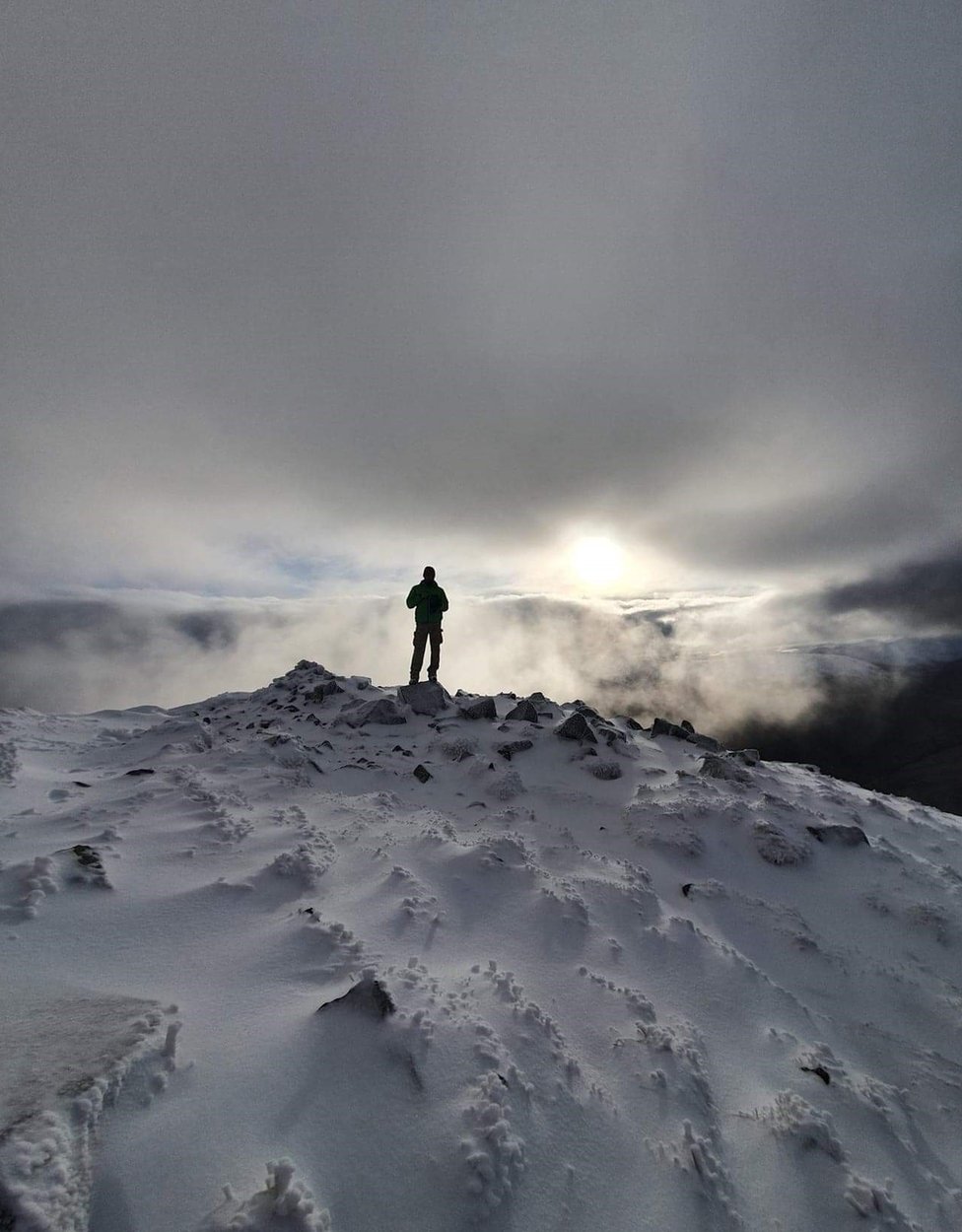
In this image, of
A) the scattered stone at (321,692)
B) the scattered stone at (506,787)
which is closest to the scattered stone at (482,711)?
the scattered stone at (506,787)

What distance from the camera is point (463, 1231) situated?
2555 millimetres

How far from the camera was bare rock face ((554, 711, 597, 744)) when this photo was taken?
10.8m

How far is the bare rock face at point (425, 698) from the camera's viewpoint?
13.0m

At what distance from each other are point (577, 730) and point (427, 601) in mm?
6270

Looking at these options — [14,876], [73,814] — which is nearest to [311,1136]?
[14,876]

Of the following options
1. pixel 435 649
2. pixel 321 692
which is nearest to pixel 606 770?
pixel 435 649

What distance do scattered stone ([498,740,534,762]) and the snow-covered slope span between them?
1406mm

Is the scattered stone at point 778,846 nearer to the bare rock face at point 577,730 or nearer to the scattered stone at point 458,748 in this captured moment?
the bare rock face at point 577,730

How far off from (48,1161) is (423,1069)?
73.4 inches

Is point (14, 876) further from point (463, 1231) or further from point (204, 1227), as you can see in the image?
point (463, 1231)

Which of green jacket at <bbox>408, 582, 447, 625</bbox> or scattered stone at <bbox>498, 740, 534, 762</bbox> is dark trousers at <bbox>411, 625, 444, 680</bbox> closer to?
green jacket at <bbox>408, 582, 447, 625</bbox>

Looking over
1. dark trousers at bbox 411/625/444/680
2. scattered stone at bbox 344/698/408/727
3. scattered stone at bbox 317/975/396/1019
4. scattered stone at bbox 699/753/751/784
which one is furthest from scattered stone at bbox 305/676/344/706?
scattered stone at bbox 317/975/396/1019

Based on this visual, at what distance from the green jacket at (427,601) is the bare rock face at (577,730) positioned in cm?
568

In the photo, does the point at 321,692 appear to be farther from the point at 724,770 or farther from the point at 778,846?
the point at 778,846
